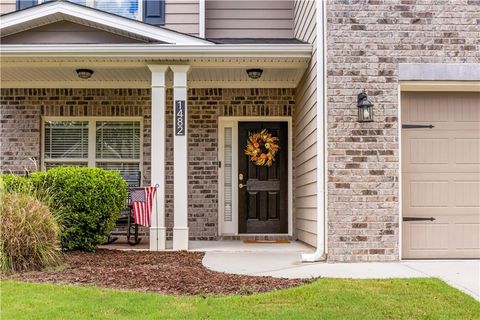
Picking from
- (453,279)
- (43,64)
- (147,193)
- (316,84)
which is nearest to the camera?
(453,279)

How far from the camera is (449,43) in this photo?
677 centimetres

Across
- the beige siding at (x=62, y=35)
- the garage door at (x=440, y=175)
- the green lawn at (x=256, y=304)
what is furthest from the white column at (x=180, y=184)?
the green lawn at (x=256, y=304)

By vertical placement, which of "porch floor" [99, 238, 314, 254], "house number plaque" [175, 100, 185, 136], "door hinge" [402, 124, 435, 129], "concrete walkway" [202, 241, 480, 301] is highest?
"house number plaque" [175, 100, 185, 136]

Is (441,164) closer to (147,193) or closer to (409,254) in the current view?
(409,254)

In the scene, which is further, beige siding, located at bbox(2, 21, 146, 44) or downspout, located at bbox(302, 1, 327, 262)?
beige siding, located at bbox(2, 21, 146, 44)

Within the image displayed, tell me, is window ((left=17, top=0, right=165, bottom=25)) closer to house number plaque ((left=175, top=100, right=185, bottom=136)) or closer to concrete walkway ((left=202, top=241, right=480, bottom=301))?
house number plaque ((left=175, top=100, right=185, bottom=136))

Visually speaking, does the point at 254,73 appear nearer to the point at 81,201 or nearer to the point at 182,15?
the point at 182,15

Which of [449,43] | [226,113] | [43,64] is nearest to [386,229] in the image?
[449,43]

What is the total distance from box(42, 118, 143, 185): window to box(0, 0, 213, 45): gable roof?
2.08 metres

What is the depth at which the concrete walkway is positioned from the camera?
17.9 feet

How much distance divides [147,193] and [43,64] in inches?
99.0

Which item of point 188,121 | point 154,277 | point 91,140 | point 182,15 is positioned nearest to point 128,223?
point 91,140

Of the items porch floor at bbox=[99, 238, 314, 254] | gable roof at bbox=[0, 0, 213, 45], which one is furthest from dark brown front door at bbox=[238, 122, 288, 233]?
gable roof at bbox=[0, 0, 213, 45]

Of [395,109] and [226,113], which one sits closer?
[395,109]
